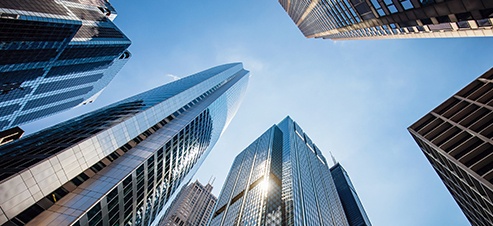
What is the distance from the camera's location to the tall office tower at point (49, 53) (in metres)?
62.3

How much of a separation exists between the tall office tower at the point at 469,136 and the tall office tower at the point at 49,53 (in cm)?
8968

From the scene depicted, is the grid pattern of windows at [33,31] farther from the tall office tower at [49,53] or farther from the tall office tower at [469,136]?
the tall office tower at [469,136]

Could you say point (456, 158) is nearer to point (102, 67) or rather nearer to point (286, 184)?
point (286, 184)

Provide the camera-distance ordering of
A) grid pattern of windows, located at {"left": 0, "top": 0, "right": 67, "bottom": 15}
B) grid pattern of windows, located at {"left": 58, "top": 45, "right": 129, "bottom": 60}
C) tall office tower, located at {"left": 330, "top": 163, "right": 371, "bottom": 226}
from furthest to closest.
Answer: tall office tower, located at {"left": 330, "top": 163, "right": 371, "bottom": 226} < grid pattern of windows, located at {"left": 58, "top": 45, "right": 129, "bottom": 60} < grid pattern of windows, located at {"left": 0, "top": 0, "right": 67, "bottom": 15}

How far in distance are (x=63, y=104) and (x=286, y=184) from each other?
4880 inches

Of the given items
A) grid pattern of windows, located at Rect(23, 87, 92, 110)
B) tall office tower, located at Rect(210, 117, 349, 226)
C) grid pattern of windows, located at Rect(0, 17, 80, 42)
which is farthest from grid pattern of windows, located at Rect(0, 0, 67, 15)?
tall office tower, located at Rect(210, 117, 349, 226)

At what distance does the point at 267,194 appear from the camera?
99.1 metres

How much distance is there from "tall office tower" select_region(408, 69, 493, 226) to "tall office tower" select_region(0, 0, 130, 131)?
89.7m

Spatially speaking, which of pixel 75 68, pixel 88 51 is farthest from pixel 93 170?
pixel 75 68

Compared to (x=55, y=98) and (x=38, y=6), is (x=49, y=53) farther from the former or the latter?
(x=55, y=98)

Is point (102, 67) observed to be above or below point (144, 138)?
above

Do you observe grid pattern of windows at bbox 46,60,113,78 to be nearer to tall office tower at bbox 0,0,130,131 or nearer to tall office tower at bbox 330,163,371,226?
tall office tower at bbox 0,0,130,131

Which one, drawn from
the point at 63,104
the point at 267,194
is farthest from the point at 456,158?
the point at 63,104

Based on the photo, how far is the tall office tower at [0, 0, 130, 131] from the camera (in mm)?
62281
